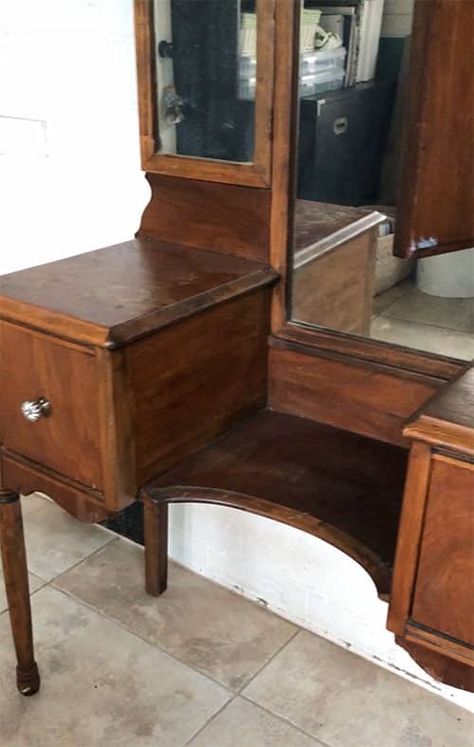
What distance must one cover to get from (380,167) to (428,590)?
21.4 inches

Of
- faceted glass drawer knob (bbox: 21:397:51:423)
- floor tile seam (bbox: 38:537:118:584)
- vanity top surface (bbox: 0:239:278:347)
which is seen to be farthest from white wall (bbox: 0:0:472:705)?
faceted glass drawer knob (bbox: 21:397:51:423)

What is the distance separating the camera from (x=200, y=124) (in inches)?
45.5

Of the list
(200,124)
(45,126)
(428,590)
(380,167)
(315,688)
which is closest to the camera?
(428,590)

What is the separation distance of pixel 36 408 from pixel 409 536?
1.69ft

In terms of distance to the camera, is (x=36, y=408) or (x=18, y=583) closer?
(x=36, y=408)

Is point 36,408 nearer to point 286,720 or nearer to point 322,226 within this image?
point 322,226

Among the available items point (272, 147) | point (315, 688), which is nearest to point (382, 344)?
point (272, 147)

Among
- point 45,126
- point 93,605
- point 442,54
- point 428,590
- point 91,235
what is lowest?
point 93,605

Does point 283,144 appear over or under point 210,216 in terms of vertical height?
over

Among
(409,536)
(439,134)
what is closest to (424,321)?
(439,134)

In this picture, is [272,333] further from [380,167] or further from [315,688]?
[315,688]

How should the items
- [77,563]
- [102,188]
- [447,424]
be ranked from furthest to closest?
[77,563] → [102,188] → [447,424]

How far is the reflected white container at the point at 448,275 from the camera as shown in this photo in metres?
1.02

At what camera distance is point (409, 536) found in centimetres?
82
